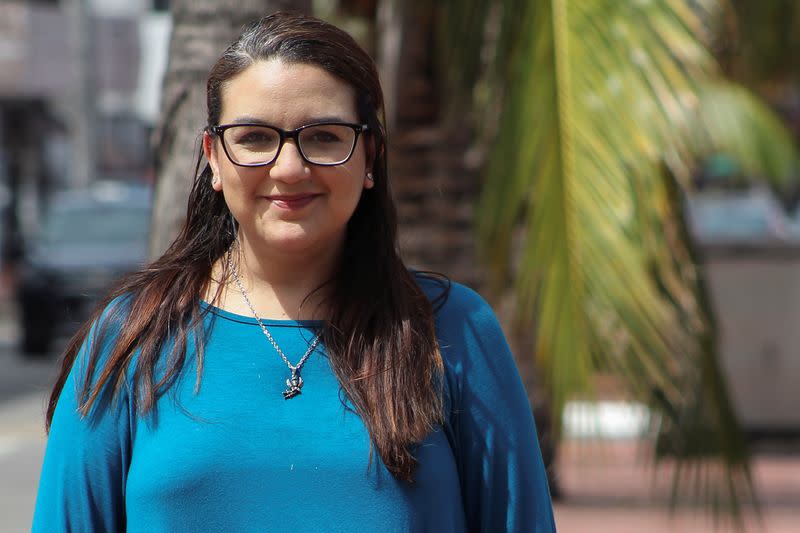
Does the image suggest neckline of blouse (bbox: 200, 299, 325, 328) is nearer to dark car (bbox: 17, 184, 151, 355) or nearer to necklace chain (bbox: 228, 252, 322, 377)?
necklace chain (bbox: 228, 252, 322, 377)

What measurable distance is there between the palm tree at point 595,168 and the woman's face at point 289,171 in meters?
Result: 2.07

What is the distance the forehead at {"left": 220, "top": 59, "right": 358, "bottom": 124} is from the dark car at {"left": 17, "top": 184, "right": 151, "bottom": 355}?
13.2 meters

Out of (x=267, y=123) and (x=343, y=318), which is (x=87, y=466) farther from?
(x=267, y=123)

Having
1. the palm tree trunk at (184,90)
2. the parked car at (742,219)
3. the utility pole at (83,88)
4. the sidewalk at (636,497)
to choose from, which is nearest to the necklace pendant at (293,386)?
the palm tree trunk at (184,90)

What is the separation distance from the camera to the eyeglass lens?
2.02m

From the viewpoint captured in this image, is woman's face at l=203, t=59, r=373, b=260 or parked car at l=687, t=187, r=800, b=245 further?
parked car at l=687, t=187, r=800, b=245

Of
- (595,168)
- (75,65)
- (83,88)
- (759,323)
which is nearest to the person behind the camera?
(595,168)

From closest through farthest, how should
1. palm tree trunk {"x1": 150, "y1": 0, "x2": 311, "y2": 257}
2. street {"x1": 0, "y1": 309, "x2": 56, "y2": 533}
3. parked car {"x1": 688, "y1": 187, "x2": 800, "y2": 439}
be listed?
palm tree trunk {"x1": 150, "y1": 0, "x2": 311, "y2": 257} < street {"x1": 0, "y1": 309, "x2": 56, "y2": 533} < parked car {"x1": 688, "y1": 187, "x2": 800, "y2": 439}

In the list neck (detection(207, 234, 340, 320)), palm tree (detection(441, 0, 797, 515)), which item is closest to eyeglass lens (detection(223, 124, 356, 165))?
neck (detection(207, 234, 340, 320))

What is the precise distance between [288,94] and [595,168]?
2289 mm

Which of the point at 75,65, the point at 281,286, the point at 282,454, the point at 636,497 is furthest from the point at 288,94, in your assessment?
the point at 75,65

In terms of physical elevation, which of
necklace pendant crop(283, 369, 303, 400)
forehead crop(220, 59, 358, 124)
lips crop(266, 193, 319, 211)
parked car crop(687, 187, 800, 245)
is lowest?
parked car crop(687, 187, 800, 245)

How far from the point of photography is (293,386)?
2.00 m

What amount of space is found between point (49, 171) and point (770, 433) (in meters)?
30.9
